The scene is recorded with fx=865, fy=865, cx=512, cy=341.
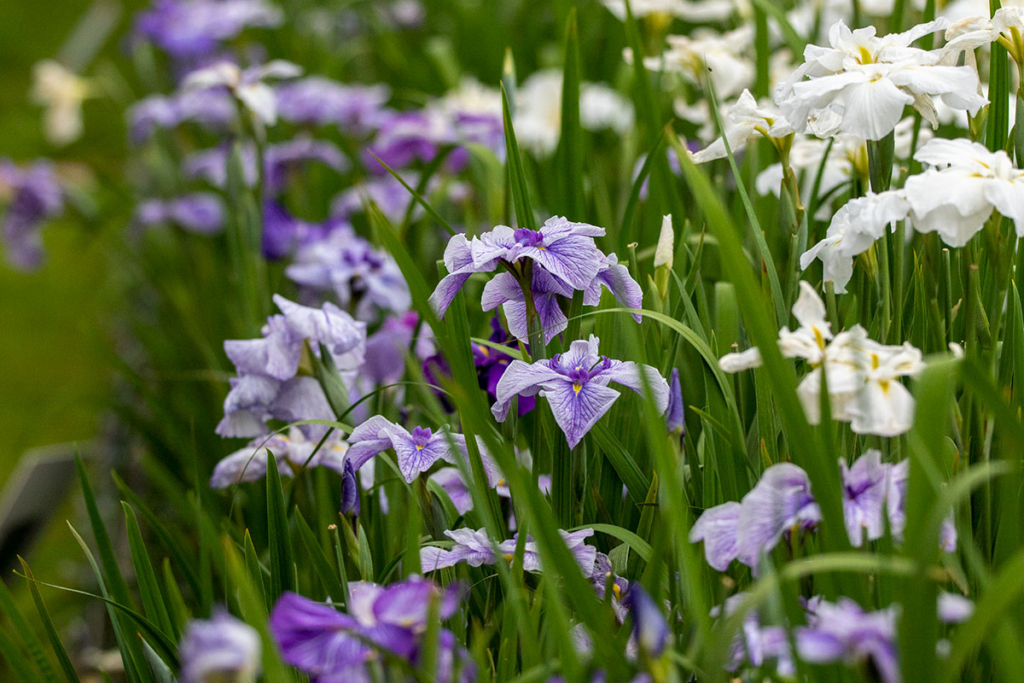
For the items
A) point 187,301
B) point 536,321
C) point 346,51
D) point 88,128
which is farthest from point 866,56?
point 88,128

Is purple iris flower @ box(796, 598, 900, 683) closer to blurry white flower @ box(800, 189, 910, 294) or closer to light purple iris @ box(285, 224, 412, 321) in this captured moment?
blurry white flower @ box(800, 189, 910, 294)

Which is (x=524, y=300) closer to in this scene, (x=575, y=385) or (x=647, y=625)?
(x=575, y=385)

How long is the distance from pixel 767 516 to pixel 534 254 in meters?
0.25

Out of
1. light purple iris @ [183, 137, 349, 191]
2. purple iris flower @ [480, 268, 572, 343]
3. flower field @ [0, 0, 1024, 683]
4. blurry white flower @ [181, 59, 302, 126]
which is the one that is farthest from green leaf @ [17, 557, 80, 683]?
light purple iris @ [183, 137, 349, 191]

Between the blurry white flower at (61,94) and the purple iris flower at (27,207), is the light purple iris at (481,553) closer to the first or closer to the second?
the purple iris flower at (27,207)

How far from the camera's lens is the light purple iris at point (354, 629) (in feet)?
1.51

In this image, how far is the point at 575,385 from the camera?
65 centimetres

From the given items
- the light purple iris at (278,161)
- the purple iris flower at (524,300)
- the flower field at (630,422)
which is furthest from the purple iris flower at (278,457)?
the light purple iris at (278,161)

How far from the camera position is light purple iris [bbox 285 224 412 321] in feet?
3.73

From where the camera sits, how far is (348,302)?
1208 mm

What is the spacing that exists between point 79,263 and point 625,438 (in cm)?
247

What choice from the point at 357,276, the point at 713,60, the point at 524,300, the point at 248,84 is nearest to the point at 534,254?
the point at 524,300

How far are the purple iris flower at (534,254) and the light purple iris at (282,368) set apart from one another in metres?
0.21

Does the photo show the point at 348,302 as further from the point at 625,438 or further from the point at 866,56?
the point at 866,56
